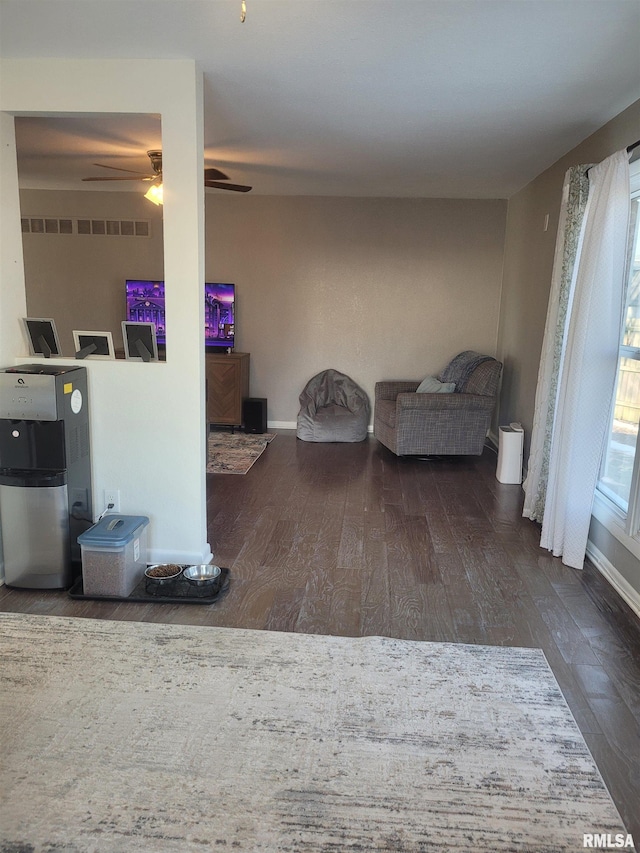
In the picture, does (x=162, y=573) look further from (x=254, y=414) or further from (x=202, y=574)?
(x=254, y=414)

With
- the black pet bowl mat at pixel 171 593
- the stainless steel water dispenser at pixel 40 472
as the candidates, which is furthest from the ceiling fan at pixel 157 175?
the black pet bowl mat at pixel 171 593

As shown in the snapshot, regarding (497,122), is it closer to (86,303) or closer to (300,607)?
(300,607)

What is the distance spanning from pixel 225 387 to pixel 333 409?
118cm

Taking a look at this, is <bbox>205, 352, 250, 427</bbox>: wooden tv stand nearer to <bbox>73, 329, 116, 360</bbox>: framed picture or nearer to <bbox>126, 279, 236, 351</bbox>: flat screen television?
<bbox>126, 279, 236, 351</bbox>: flat screen television

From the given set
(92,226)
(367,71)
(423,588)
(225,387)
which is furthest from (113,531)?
(92,226)

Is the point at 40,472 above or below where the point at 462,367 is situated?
below

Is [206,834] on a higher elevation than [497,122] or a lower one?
lower

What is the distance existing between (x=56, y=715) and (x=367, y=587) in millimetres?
1508

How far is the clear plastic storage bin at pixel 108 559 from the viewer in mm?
2727

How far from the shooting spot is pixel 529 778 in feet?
5.75

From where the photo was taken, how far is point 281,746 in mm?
1852

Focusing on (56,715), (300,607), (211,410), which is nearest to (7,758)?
(56,715)

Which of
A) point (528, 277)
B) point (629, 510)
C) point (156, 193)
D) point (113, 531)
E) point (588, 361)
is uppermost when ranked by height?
point (156, 193)

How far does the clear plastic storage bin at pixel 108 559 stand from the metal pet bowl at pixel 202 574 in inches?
11.0
